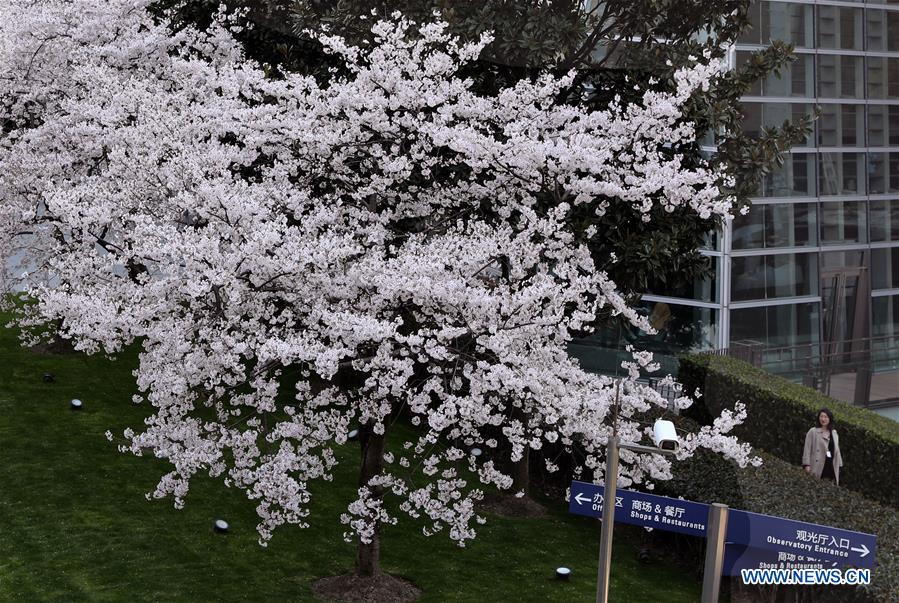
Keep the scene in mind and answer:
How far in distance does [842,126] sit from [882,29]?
8.18ft

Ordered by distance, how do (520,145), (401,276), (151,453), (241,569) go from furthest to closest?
(151,453)
(241,569)
(520,145)
(401,276)

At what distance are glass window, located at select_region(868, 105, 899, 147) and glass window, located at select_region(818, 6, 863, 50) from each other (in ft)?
4.89

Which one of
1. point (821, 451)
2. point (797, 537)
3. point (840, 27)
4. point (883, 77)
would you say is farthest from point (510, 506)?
point (883, 77)

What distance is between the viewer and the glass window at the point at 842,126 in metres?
24.8

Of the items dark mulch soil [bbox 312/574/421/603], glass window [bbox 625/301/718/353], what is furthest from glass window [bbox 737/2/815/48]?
dark mulch soil [bbox 312/574/421/603]

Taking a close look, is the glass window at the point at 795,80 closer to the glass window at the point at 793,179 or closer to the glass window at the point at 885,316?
the glass window at the point at 793,179

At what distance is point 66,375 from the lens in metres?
19.5

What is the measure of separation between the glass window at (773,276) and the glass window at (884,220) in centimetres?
202

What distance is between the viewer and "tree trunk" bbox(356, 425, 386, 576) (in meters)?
13.1

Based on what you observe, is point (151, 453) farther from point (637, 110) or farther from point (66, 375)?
point (637, 110)

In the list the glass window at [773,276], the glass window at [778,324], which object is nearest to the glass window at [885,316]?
the glass window at [778,324]

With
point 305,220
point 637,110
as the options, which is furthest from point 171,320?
point 637,110

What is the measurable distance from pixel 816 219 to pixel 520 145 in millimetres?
14293

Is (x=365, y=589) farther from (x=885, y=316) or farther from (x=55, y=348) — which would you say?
(x=885, y=316)
